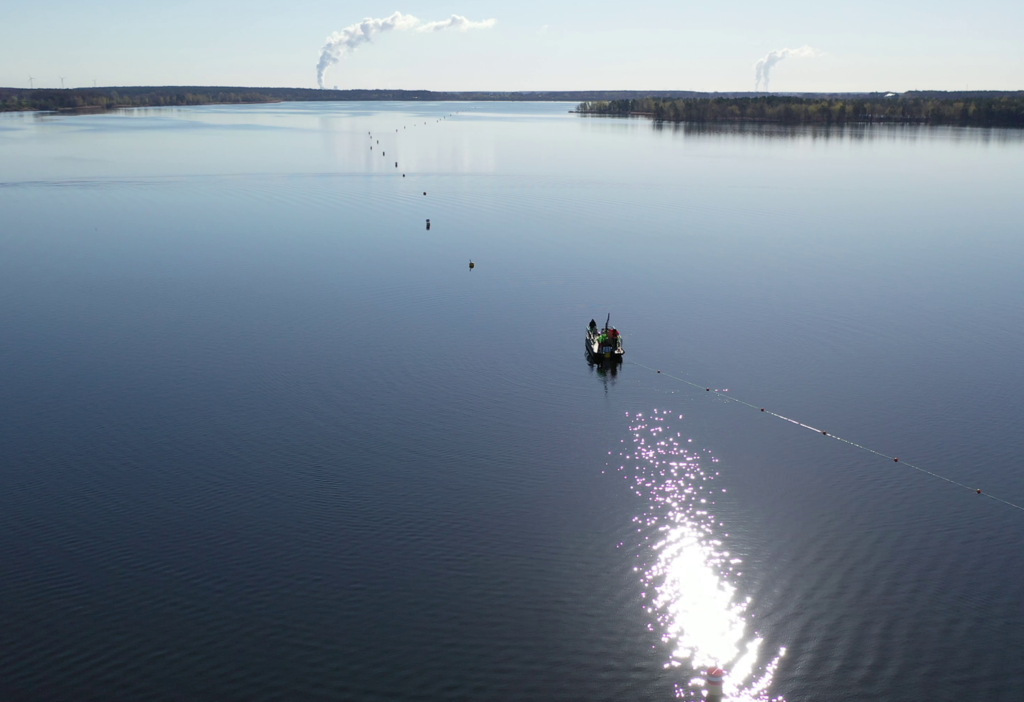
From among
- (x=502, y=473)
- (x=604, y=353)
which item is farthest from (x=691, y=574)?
(x=604, y=353)

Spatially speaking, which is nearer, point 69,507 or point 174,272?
point 69,507

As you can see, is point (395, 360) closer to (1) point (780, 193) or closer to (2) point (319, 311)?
(2) point (319, 311)

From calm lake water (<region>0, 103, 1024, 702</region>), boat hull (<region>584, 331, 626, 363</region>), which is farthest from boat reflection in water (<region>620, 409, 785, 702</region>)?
boat hull (<region>584, 331, 626, 363</region>)

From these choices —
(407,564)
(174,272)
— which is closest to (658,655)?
(407,564)

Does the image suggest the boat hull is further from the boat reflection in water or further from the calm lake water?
the boat reflection in water

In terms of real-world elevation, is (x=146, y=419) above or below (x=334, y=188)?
below

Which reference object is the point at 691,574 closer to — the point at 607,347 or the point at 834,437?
the point at 834,437

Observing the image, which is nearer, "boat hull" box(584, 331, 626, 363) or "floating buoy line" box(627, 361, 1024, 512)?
"floating buoy line" box(627, 361, 1024, 512)

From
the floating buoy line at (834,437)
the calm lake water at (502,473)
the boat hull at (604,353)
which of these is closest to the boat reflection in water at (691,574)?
the calm lake water at (502,473)
